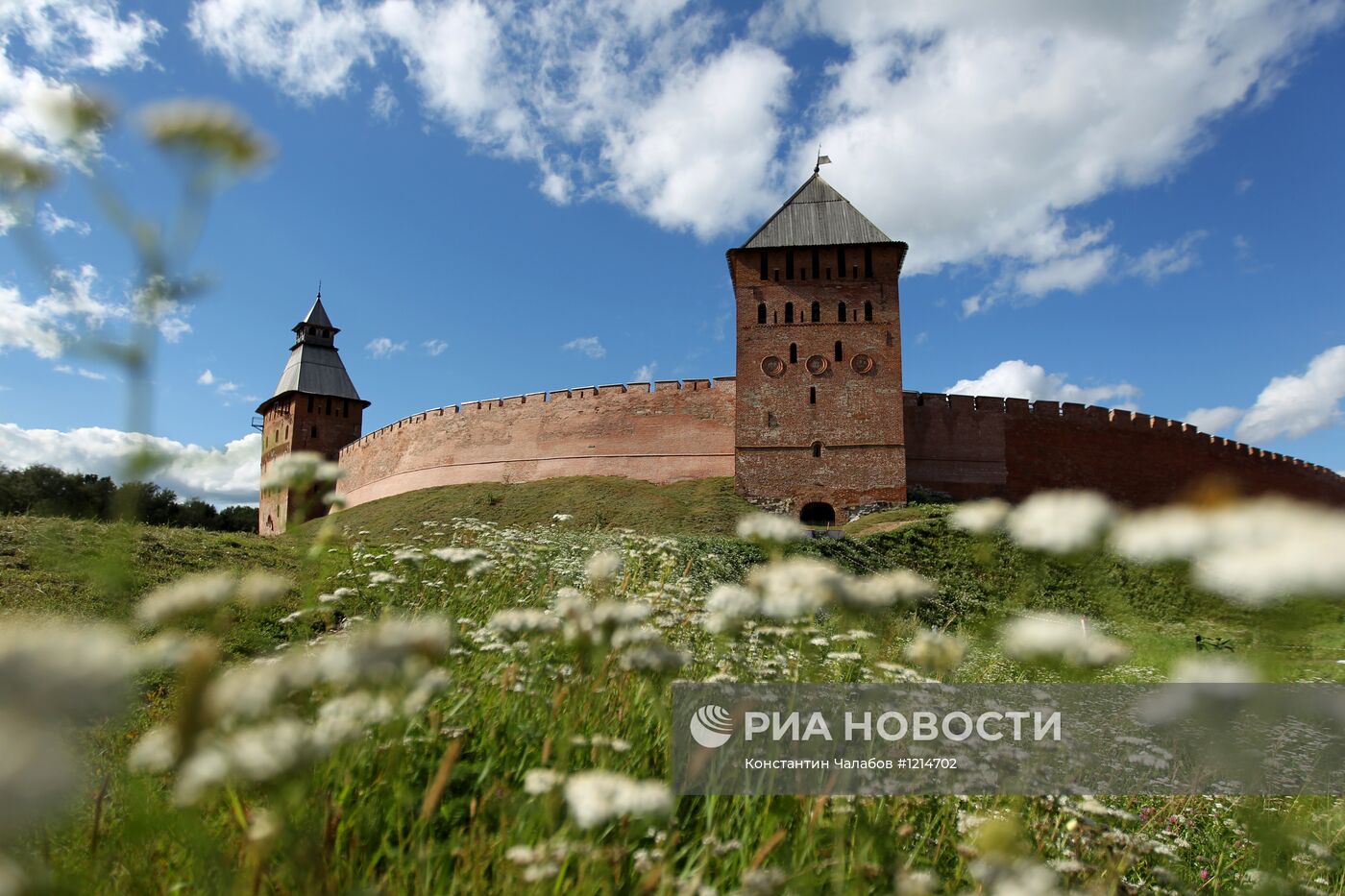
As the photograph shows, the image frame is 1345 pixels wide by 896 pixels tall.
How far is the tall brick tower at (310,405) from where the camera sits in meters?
34.3

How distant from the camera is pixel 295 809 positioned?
4.86 feet

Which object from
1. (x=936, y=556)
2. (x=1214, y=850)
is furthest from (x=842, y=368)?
(x=1214, y=850)

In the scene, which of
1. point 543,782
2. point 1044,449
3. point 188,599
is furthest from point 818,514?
point 188,599

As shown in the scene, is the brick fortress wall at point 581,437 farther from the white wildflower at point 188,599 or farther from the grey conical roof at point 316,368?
the white wildflower at point 188,599

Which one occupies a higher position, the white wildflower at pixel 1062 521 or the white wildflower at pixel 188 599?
the white wildflower at pixel 1062 521

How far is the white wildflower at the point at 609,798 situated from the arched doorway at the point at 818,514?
20914 mm

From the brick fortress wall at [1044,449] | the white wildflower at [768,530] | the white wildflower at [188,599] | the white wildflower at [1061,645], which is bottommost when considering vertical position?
the white wildflower at [1061,645]

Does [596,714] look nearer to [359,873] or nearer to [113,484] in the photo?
[359,873]

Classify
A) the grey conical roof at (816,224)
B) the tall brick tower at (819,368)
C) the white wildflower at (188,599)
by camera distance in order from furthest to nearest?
the grey conical roof at (816,224) < the tall brick tower at (819,368) < the white wildflower at (188,599)

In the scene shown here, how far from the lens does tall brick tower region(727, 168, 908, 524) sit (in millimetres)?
21953

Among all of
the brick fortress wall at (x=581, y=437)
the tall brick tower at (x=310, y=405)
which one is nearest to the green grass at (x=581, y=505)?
the brick fortress wall at (x=581, y=437)

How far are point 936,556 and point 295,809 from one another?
1532cm

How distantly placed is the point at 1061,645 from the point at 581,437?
24.9 m

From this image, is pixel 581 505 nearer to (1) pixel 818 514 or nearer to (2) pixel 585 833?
(1) pixel 818 514
